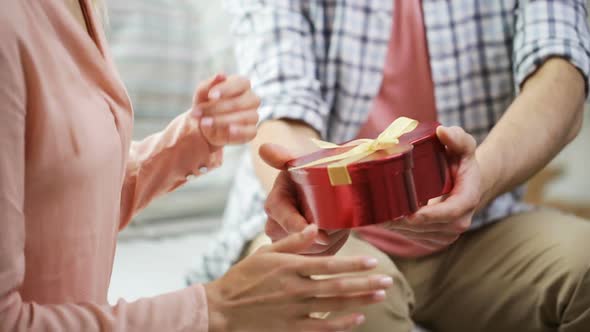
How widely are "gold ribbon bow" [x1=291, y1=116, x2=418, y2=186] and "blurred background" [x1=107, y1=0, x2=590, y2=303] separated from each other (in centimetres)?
60

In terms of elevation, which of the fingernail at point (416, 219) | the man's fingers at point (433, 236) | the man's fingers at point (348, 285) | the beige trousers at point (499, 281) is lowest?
the beige trousers at point (499, 281)

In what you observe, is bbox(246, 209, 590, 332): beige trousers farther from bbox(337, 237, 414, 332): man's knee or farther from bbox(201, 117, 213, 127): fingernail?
A: bbox(201, 117, 213, 127): fingernail

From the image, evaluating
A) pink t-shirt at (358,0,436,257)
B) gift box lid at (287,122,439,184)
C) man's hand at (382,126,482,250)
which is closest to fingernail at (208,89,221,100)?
gift box lid at (287,122,439,184)

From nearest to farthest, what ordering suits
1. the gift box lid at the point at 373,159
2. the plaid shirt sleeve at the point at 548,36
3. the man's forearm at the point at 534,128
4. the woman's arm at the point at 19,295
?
the woman's arm at the point at 19,295 < the gift box lid at the point at 373,159 < the man's forearm at the point at 534,128 < the plaid shirt sleeve at the point at 548,36

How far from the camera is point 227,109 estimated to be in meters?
0.66

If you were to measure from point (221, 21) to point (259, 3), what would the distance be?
42 centimetres

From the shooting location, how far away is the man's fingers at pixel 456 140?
60 centimetres

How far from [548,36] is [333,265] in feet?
1.88

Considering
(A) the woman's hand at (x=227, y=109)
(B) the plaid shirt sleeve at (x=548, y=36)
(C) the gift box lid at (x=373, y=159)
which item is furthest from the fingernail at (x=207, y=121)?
(B) the plaid shirt sleeve at (x=548, y=36)

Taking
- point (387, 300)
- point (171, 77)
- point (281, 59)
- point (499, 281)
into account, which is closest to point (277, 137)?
point (281, 59)

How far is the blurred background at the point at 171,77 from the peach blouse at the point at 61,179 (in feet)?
1.98

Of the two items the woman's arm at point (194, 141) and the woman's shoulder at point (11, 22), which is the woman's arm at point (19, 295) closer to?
the woman's shoulder at point (11, 22)

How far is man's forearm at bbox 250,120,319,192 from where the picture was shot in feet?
2.63

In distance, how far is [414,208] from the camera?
565 millimetres
